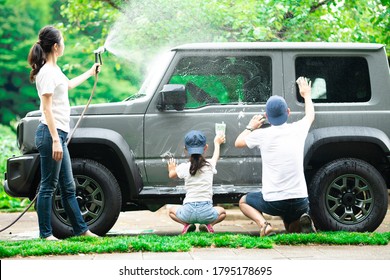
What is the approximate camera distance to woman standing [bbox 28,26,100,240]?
23.9 ft

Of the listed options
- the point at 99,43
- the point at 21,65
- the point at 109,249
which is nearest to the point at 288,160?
the point at 109,249

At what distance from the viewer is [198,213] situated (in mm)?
7730

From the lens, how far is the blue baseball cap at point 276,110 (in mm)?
7492

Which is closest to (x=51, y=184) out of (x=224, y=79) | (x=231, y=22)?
(x=224, y=79)

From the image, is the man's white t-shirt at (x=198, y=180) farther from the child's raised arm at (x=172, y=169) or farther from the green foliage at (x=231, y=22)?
the green foliage at (x=231, y=22)

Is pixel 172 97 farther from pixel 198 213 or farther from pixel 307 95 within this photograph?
pixel 307 95

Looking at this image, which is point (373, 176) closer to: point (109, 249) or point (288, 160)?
point (288, 160)

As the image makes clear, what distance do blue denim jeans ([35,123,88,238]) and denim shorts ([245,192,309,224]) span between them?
1726 millimetres

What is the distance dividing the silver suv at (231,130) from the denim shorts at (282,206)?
34 centimetres

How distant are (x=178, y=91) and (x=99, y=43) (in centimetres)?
804

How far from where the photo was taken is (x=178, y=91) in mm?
7750

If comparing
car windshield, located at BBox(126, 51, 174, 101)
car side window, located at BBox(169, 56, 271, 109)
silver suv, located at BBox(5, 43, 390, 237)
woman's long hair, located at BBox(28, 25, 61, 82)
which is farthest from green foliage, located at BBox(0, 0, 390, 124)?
woman's long hair, located at BBox(28, 25, 61, 82)

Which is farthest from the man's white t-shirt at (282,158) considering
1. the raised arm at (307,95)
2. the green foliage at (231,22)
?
the green foliage at (231,22)

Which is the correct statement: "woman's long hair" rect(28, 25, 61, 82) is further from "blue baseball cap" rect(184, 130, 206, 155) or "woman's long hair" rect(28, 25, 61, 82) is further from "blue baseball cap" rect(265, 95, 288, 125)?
"blue baseball cap" rect(265, 95, 288, 125)
